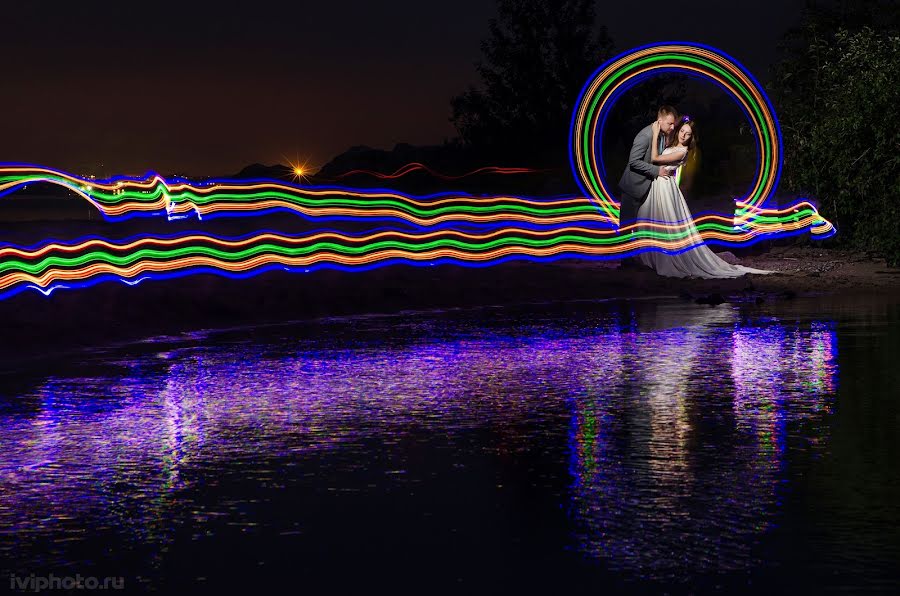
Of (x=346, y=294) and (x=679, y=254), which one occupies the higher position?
(x=679, y=254)

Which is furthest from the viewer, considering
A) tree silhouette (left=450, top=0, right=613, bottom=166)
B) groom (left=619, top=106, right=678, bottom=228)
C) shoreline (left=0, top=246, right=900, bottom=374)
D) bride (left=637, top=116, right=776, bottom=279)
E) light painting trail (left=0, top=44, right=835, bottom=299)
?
tree silhouette (left=450, top=0, right=613, bottom=166)

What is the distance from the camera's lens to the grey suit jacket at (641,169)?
101 ft

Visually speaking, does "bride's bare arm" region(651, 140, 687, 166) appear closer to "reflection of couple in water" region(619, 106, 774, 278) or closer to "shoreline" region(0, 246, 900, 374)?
"reflection of couple in water" region(619, 106, 774, 278)

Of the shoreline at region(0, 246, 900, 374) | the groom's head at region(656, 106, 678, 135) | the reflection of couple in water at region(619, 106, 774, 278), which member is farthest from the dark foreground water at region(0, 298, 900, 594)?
the groom's head at region(656, 106, 678, 135)

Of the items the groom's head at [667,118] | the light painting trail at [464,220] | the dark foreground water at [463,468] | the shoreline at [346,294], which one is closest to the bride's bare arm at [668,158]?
the groom's head at [667,118]

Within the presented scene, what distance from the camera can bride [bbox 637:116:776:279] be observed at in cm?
3006

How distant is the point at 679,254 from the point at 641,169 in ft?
6.89

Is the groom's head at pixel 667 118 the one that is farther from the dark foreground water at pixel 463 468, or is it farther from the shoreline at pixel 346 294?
the dark foreground water at pixel 463 468

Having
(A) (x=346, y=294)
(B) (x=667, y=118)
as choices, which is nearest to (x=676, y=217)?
(B) (x=667, y=118)

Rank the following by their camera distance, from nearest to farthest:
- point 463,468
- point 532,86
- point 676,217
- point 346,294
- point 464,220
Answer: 1. point 463,468
2. point 346,294
3. point 676,217
4. point 464,220
5. point 532,86

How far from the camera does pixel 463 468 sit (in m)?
9.24

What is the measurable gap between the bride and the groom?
140 mm

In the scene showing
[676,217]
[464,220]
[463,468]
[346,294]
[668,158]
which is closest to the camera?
[463,468]

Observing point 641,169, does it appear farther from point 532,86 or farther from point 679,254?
point 532,86
